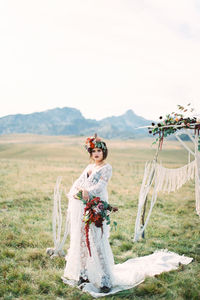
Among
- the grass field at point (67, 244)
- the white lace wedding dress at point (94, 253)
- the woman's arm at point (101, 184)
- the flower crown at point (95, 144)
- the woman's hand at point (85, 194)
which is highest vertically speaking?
the flower crown at point (95, 144)

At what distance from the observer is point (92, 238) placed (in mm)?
4145

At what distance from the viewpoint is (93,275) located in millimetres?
4125

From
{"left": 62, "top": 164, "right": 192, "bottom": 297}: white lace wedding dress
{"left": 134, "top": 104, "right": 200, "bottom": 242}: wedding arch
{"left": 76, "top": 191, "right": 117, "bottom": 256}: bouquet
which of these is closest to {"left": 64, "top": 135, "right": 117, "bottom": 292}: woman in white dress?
{"left": 62, "top": 164, "right": 192, "bottom": 297}: white lace wedding dress

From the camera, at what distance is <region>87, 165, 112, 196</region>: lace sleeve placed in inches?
160

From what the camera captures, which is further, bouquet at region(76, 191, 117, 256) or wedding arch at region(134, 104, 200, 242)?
wedding arch at region(134, 104, 200, 242)

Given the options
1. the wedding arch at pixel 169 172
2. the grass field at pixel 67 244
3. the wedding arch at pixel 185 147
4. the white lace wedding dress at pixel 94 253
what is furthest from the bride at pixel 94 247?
the wedding arch at pixel 185 147

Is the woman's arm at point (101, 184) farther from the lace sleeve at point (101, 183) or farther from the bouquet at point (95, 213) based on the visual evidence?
the bouquet at point (95, 213)

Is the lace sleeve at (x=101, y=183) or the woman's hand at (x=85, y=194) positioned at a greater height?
the lace sleeve at (x=101, y=183)

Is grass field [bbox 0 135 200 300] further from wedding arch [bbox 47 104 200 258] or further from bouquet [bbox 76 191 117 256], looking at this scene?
bouquet [bbox 76 191 117 256]

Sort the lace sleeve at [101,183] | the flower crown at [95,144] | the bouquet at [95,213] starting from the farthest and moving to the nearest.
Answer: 1. the flower crown at [95,144]
2. the lace sleeve at [101,183]
3. the bouquet at [95,213]

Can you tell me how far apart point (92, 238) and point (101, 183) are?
93 centimetres

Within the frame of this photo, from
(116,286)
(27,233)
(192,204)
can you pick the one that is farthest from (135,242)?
(192,204)

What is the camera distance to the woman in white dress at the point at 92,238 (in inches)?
161

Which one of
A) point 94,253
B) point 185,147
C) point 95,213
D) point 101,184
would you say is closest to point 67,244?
A: point 94,253
